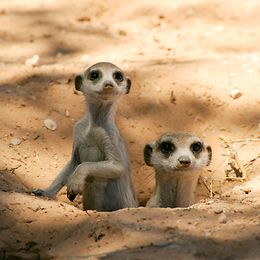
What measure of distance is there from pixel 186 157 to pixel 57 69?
6.59 ft

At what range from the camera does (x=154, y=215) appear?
3.51m

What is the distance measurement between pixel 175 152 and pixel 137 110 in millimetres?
1156

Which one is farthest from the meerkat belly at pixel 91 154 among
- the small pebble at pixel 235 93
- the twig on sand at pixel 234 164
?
the small pebble at pixel 235 93

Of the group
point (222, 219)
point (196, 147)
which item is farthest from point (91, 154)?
point (222, 219)

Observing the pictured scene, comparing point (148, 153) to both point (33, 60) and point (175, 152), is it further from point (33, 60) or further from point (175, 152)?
point (33, 60)

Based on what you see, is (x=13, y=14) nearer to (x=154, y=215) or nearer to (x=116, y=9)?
(x=116, y=9)

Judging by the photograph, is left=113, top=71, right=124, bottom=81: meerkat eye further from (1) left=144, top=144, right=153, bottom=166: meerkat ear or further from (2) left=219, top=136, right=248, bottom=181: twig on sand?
(2) left=219, top=136, right=248, bottom=181: twig on sand

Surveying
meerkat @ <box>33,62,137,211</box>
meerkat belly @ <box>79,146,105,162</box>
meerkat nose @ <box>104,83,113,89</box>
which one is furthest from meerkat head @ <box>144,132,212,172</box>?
meerkat nose @ <box>104,83,113,89</box>

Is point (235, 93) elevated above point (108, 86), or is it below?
below

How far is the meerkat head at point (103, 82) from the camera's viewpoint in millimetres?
4402

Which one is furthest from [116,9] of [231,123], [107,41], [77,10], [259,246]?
[259,246]

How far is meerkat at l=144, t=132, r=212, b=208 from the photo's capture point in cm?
462

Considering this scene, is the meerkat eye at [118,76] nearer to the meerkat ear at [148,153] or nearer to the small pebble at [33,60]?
the meerkat ear at [148,153]

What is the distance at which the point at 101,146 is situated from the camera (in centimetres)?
451
